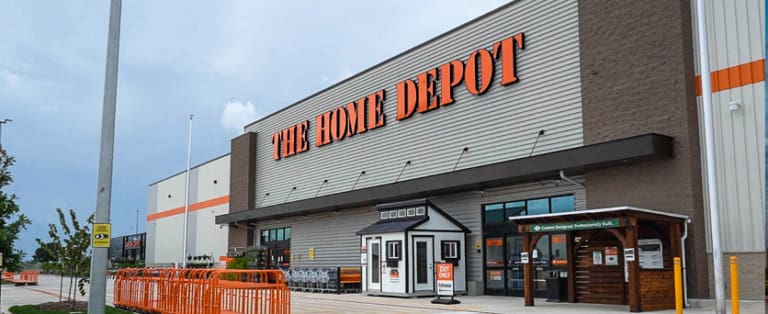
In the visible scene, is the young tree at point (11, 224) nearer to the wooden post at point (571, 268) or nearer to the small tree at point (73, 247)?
the small tree at point (73, 247)

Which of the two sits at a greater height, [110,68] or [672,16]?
[672,16]

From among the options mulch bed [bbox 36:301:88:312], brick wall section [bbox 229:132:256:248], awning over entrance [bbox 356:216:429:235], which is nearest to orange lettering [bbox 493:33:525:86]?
awning over entrance [bbox 356:216:429:235]

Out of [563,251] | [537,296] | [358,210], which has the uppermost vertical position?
[358,210]

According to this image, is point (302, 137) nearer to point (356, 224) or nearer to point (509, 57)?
point (356, 224)

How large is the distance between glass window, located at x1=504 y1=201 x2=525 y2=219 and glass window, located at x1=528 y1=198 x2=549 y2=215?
31cm

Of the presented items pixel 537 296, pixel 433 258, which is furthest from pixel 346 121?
pixel 537 296

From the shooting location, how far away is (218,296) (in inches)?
495

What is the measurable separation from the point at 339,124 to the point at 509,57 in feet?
37.2

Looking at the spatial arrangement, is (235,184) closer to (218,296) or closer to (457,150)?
(457,150)

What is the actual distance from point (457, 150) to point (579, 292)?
7758 mm

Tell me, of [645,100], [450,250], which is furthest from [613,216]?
[450,250]

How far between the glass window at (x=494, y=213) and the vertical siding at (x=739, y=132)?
23.6 ft

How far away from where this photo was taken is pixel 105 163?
11.0 metres

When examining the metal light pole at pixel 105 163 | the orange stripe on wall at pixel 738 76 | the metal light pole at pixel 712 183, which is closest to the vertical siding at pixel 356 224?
the orange stripe on wall at pixel 738 76
